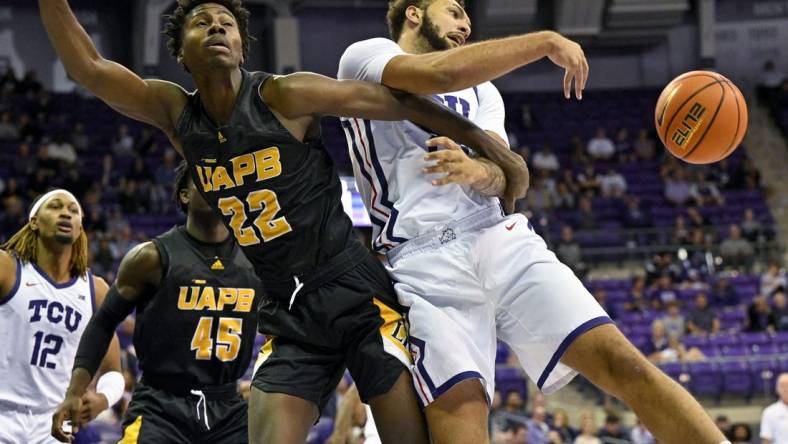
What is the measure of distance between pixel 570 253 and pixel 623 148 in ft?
17.9

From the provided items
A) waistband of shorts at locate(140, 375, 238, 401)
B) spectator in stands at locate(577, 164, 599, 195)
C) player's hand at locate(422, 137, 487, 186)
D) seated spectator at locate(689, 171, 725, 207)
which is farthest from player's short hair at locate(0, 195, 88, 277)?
seated spectator at locate(689, 171, 725, 207)

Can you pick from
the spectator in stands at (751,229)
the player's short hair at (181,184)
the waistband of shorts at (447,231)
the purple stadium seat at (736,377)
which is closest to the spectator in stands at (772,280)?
the spectator in stands at (751,229)

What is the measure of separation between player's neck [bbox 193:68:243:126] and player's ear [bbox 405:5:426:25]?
0.81 metres

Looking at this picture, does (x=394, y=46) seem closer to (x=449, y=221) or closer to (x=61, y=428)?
(x=449, y=221)

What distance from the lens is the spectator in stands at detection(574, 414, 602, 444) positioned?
35.2 feet

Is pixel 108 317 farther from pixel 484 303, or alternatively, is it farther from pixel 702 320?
pixel 702 320

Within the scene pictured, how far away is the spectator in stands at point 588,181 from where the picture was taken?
18.2 meters

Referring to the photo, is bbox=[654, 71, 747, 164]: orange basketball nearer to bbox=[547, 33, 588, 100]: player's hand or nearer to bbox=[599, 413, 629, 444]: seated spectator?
bbox=[547, 33, 588, 100]: player's hand

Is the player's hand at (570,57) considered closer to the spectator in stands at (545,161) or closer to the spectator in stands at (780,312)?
the spectator in stands at (780,312)

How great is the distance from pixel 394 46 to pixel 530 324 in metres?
1.11

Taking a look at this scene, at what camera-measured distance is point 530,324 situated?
11.8 feet

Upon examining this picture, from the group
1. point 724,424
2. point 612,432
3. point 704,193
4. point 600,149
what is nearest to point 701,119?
point 612,432

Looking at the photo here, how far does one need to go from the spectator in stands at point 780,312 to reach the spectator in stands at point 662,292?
1.37 meters

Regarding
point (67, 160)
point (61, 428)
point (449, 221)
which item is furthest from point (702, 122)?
point (67, 160)
